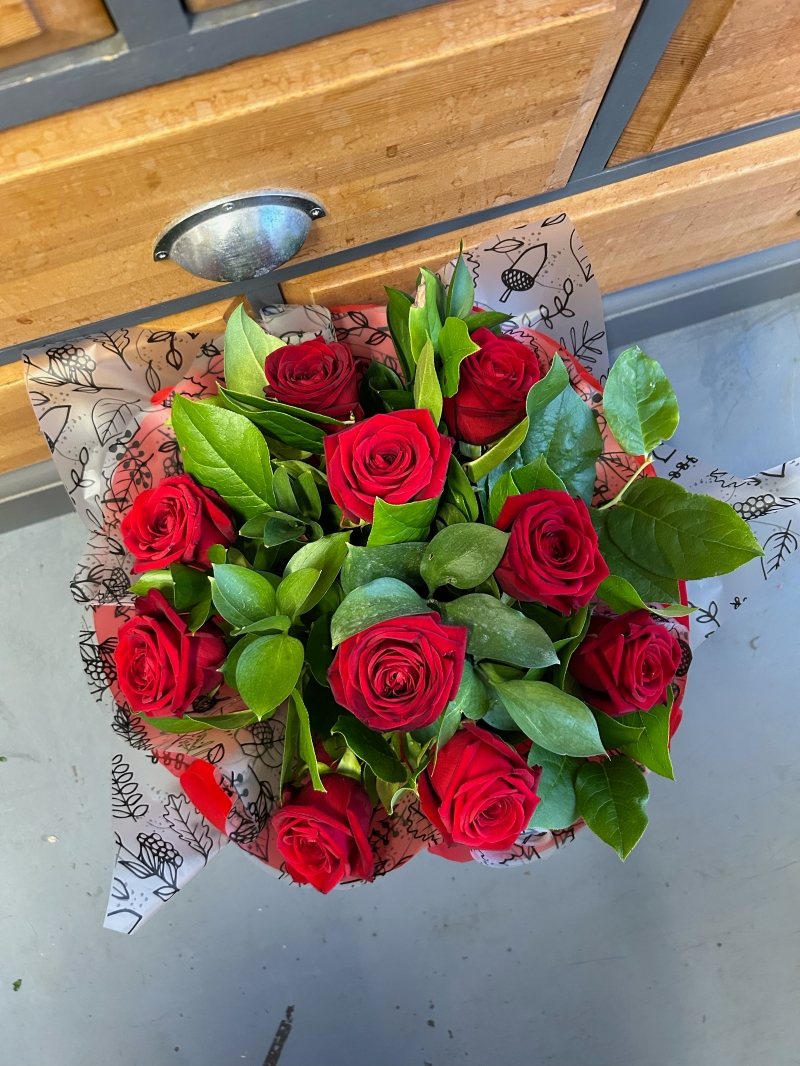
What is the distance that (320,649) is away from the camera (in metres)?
0.42

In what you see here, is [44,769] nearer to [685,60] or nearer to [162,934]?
[162,934]

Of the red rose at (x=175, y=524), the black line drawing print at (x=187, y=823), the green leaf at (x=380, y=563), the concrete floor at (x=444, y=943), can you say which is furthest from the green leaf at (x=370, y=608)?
the concrete floor at (x=444, y=943)

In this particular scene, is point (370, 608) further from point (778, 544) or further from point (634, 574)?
point (778, 544)

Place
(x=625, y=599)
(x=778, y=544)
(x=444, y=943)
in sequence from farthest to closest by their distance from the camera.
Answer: (x=444, y=943) < (x=778, y=544) < (x=625, y=599)

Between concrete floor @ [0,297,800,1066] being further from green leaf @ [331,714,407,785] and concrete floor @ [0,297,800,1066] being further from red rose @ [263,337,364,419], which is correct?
red rose @ [263,337,364,419]

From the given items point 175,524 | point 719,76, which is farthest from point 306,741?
point 719,76

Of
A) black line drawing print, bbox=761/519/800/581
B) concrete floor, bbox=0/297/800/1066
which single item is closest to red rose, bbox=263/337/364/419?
black line drawing print, bbox=761/519/800/581

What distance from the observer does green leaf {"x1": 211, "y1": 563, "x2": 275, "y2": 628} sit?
14.5 inches

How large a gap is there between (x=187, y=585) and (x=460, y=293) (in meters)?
0.25

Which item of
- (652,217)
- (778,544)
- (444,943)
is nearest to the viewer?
(778,544)

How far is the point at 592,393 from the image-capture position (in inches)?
20.4

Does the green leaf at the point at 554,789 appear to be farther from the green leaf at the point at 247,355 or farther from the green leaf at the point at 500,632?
the green leaf at the point at 247,355

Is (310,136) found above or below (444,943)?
above

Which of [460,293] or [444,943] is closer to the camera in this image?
[460,293]
